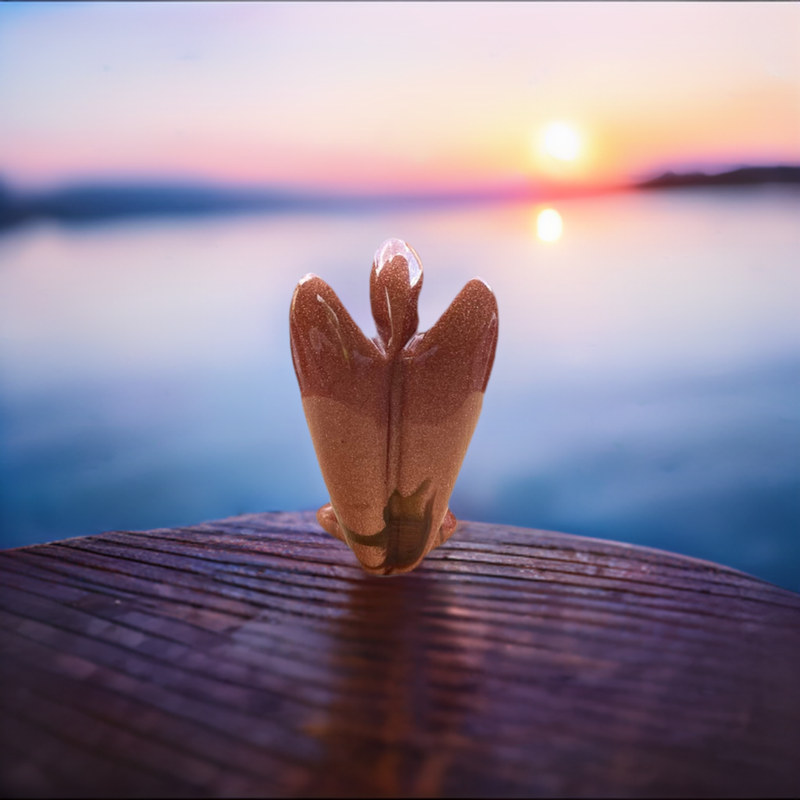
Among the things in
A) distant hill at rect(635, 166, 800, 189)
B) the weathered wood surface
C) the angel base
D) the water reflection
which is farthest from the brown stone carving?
distant hill at rect(635, 166, 800, 189)

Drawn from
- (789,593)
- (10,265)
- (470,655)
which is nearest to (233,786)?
(470,655)

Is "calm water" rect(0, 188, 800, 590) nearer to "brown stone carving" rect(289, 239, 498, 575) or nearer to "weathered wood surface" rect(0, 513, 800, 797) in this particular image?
"weathered wood surface" rect(0, 513, 800, 797)

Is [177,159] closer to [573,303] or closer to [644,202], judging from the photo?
[573,303]

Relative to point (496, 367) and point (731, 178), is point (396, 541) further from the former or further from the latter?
point (731, 178)

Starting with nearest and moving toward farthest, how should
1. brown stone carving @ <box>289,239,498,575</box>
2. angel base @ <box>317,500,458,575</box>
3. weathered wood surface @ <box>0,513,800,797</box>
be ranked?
weathered wood surface @ <box>0,513,800,797</box>
brown stone carving @ <box>289,239,498,575</box>
angel base @ <box>317,500,458,575</box>

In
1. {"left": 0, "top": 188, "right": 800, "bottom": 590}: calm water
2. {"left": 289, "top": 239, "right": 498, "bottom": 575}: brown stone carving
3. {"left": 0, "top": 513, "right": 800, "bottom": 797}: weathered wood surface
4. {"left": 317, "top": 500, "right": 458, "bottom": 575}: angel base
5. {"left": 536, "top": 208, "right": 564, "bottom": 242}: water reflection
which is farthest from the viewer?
{"left": 536, "top": 208, "right": 564, "bottom": 242}: water reflection

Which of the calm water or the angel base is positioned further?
the calm water
